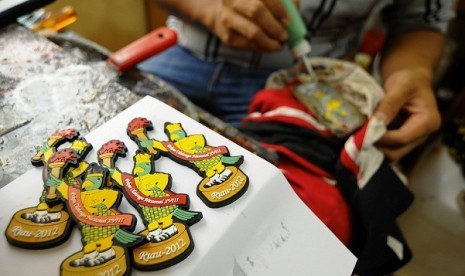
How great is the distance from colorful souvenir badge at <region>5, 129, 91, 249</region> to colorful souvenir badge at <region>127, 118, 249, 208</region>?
0.18 ft

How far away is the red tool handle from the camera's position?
1.44 ft

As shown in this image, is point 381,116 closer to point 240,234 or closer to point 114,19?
point 240,234

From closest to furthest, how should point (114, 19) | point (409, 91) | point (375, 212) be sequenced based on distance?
point (375, 212), point (409, 91), point (114, 19)

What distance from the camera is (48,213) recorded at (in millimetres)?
275

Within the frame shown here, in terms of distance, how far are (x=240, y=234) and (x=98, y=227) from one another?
4.2 inches

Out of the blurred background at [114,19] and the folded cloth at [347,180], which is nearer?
the folded cloth at [347,180]

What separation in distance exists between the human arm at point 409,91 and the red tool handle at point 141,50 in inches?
12.2

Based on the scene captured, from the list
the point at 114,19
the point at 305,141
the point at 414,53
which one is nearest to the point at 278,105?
the point at 305,141

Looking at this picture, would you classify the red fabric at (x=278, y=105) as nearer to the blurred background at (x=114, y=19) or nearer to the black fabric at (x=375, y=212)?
the black fabric at (x=375, y=212)

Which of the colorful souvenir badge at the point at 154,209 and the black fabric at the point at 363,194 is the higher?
the colorful souvenir badge at the point at 154,209

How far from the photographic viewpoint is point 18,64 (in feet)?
1.36

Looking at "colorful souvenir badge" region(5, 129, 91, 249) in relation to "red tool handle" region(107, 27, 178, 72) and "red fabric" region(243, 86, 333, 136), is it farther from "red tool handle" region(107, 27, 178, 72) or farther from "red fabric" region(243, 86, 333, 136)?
"red fabric" region(243, 86, 333, 136)

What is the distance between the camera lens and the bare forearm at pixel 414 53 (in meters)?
0.64

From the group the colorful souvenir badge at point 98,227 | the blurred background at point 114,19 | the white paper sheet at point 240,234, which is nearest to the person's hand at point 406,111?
the white paper sheet at point 240,234
